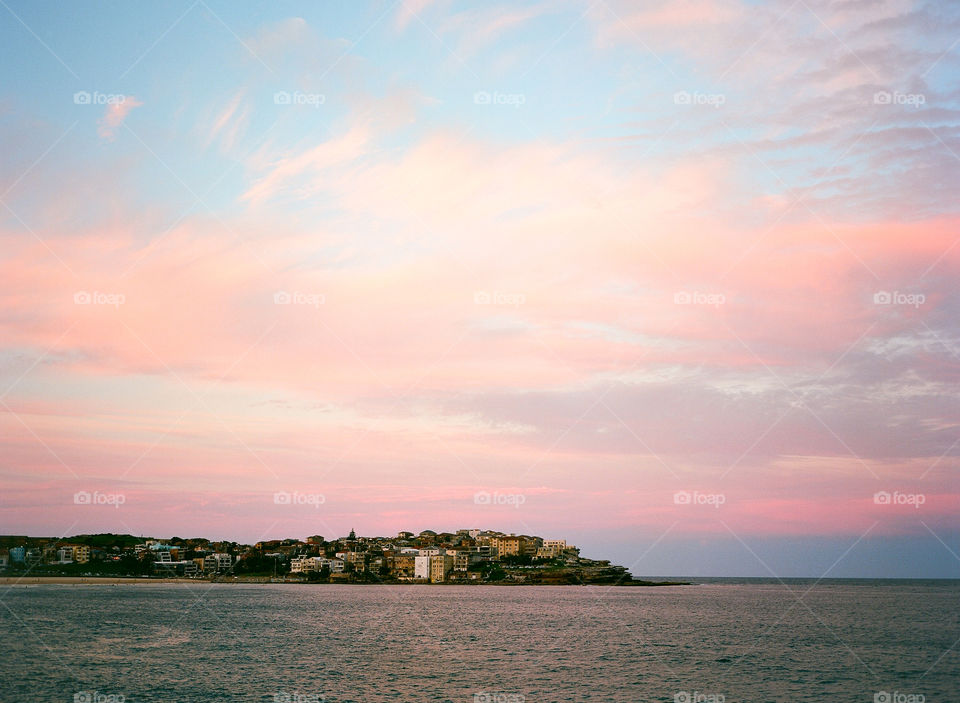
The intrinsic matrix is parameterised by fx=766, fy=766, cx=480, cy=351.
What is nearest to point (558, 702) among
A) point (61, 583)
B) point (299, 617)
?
point (299, 617)

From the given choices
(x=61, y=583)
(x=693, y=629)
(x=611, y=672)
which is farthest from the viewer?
(x=61, y=583)

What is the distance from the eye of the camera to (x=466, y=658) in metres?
47.2

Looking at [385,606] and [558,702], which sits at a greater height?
[558,702]

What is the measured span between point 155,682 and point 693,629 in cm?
5049

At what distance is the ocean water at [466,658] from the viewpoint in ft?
117

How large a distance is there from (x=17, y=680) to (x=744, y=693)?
3444 cm

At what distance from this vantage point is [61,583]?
18800 cm

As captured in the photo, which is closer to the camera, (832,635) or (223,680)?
(223,680)

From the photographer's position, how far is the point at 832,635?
65.8 metres

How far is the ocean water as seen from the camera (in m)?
35.5

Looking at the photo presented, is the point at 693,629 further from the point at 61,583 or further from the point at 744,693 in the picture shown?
the point at 61,583

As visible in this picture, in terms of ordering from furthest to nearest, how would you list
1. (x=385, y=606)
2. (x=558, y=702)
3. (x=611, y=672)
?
(x=385, y=606) < (x=611, y=672) < (x=558, y=702)

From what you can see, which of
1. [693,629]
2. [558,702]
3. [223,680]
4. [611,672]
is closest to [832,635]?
[693,629]

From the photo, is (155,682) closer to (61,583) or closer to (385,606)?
(385,606)
